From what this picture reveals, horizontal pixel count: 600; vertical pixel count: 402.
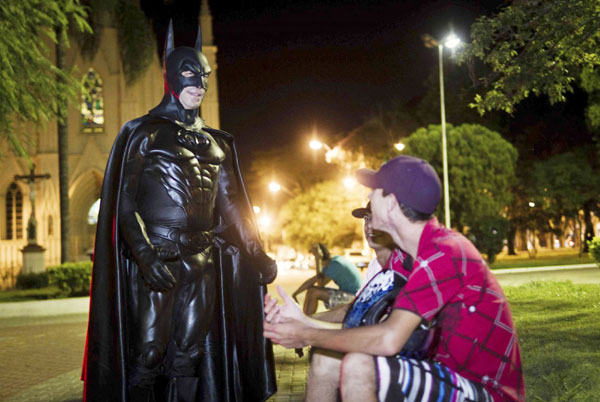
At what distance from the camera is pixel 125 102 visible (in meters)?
40.2

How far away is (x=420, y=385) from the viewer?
2.75m

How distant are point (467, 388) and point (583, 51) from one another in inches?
258

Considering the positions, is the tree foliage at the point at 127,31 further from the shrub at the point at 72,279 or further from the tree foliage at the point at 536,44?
the tree foliage at the point at 536,44

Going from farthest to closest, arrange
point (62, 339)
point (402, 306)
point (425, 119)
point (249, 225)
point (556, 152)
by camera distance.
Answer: point (425, 119) → point (556, 152) → point (62, 339) → point (249, 225) → point (402, 306)

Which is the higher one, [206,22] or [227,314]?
[206,22]

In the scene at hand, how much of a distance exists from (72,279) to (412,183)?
16252mm

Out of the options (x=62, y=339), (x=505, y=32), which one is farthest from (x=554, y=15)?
(x=62, y=339)

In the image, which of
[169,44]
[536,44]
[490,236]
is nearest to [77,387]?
[169,44]

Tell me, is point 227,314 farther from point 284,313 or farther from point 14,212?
point 14,212


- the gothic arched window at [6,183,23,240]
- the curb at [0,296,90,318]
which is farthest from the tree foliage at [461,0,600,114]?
the gothic arched window at [6,183,23,240]

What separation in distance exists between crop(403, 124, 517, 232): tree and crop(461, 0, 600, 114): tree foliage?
77.6 feet

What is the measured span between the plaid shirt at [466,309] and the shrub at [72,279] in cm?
1607

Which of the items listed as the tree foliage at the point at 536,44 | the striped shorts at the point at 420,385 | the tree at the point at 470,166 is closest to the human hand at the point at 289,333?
the striped shorts at the point at 420,385

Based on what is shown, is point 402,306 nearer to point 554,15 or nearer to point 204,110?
point 554,15
